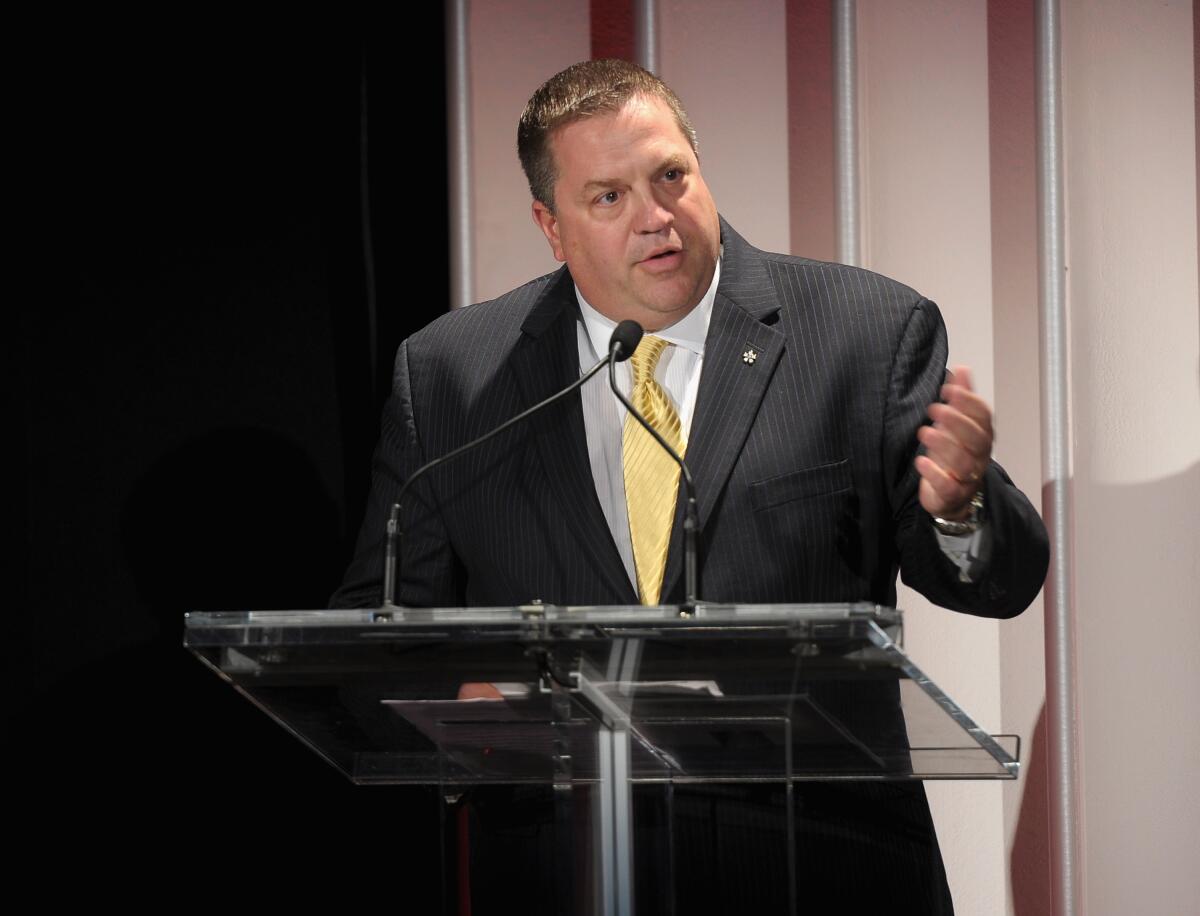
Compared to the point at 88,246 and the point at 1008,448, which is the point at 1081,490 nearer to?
the point at 1008,448

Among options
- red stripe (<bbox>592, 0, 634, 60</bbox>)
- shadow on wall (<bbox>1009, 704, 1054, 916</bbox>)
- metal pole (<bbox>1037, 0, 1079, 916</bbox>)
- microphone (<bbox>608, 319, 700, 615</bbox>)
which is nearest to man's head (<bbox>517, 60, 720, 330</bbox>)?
microphone (<bbox>608, 319, 700, 615</bbox>)

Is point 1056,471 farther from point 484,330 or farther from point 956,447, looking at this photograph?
point 956,447

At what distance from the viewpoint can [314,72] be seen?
309cm

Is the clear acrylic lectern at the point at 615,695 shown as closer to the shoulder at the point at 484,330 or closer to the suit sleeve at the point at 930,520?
the suit sleeve at the point at 930,520

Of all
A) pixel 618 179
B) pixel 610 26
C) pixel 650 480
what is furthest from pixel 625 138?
pixel 610 26

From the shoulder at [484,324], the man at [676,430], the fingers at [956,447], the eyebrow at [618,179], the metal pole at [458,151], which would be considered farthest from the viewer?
the metal pole at [458,151]

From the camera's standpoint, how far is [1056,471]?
3.00 metres

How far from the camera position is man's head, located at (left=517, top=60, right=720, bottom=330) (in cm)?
225

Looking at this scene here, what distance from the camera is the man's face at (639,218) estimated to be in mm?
2244

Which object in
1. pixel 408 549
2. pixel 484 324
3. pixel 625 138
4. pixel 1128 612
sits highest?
pixel 625 138

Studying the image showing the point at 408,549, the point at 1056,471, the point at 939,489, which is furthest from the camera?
the point at 1056,471

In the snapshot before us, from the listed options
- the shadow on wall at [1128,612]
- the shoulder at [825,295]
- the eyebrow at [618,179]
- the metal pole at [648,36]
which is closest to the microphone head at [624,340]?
the shoulder at [825,295]

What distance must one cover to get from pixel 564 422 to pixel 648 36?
4.03 feet

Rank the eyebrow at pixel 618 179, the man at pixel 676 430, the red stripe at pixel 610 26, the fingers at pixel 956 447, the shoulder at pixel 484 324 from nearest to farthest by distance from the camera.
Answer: the fingers at pixel 956 447, the man at pixel 676 430, the eyebrow at pixel 618 179, the shoulder at pixel 484 324, the red stripe at pixel 610 26
